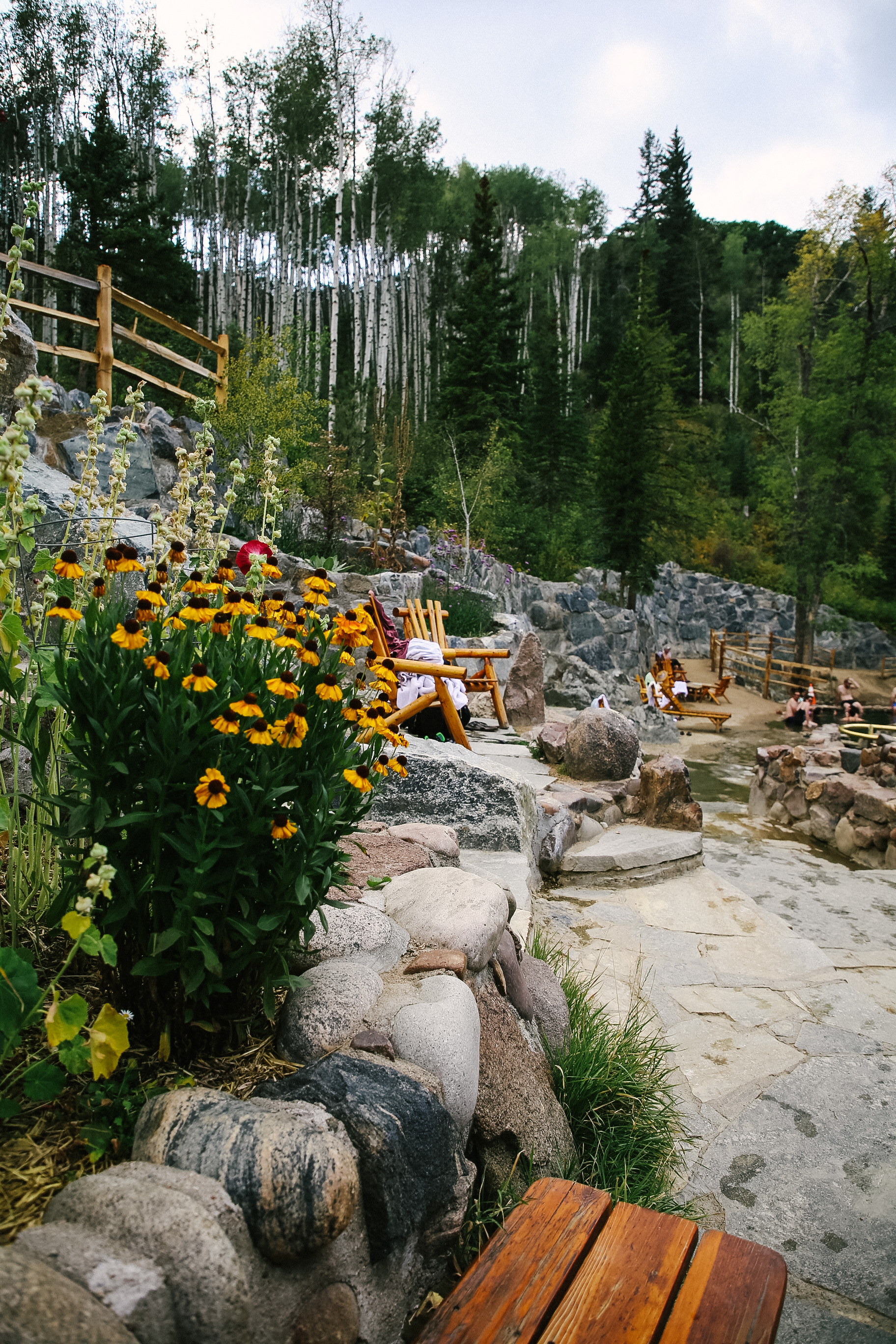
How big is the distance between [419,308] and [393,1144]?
25.7 m

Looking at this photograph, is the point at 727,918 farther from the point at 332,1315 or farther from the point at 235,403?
the point at 235,403

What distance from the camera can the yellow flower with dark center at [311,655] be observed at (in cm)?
135

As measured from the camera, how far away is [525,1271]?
126 cm

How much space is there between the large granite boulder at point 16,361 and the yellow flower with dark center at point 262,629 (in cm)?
291

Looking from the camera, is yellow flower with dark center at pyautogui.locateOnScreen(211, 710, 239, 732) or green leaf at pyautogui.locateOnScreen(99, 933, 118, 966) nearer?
green leaf at pyautogui.locateOnScreen(99, 933, 118, 966)

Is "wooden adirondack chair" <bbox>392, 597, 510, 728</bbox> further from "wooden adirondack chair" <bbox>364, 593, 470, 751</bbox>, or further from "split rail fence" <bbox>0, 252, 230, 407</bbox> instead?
"split rail fence" <bbox>0, 252, 230, 407</bbox>

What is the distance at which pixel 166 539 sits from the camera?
1.84 meters

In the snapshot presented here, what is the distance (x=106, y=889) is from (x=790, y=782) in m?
7.38

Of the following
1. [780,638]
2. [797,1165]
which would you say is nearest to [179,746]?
[797,1165]

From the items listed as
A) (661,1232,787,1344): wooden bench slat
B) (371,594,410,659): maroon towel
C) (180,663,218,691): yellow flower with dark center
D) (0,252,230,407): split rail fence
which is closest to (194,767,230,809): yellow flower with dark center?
(180,663,218,691): yellow flower with dark center

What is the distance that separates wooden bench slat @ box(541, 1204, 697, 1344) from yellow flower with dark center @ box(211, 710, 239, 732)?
101 centimetres

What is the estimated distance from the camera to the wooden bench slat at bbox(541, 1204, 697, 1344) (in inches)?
45.5

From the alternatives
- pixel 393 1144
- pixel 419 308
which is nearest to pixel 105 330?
pixel 393 1144

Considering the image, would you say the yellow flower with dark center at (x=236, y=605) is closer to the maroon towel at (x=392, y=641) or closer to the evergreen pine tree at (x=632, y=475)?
the maroon towel at (x=392, y=641)
